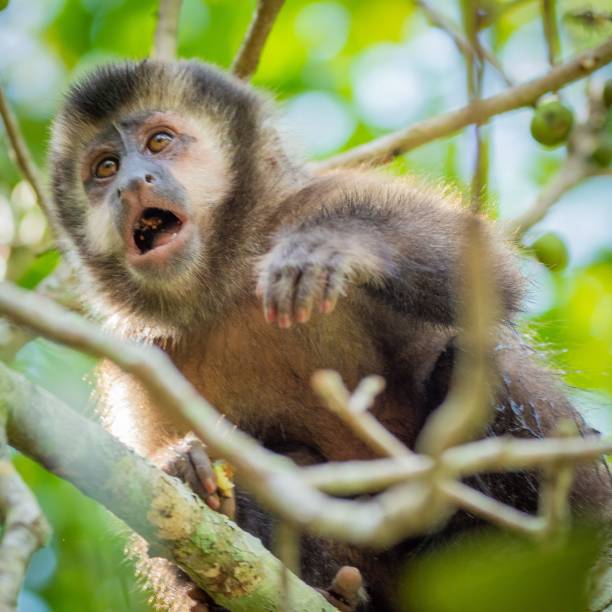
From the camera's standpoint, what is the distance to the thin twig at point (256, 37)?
23.4ft

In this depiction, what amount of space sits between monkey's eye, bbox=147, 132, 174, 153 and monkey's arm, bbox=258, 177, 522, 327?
111 centimetres

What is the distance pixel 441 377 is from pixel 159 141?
2.39m

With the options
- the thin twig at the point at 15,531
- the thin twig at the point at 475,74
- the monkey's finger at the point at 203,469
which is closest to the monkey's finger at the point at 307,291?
the monkey's finger at the point at 203,469

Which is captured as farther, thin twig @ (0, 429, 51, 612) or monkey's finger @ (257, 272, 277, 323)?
monkey's finger @ (257, 272, 277, 323)

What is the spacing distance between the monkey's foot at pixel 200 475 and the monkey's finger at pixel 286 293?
2.42 feet

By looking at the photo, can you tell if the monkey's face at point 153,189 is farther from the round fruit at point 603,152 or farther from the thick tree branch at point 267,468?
the thick tree branch at point 267,468

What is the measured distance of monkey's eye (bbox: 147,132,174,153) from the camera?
6.81 meters

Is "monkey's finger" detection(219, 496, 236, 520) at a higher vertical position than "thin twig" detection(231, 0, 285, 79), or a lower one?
lower

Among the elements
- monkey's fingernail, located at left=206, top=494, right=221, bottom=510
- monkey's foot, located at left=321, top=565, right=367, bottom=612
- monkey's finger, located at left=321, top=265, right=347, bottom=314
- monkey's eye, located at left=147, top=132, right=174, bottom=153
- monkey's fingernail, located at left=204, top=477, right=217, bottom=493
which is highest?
monkey's finger, located at left=321, top=265, right=347, bottom=314

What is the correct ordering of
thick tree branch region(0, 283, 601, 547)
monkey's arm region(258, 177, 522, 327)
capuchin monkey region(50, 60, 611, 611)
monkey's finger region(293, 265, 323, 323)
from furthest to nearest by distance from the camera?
capuchin monkey region(50, 60, 611, 611), monkey's arm region(258, 177, 522, 327), monkey's finger region(293, 265, 323, 323), thick tree branch region(0, 283, 601, 547)

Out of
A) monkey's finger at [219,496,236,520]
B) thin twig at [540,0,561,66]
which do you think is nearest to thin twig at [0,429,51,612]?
monkey's finger at [219,496,236,520]

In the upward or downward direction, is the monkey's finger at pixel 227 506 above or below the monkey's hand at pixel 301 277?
below

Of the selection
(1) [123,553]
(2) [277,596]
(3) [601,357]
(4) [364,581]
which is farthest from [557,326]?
(2) [277,596]

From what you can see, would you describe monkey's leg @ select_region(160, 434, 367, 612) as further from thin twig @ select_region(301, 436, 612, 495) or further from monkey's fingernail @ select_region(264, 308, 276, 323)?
thin twig @ select_region(301, 436, 612, 495)
